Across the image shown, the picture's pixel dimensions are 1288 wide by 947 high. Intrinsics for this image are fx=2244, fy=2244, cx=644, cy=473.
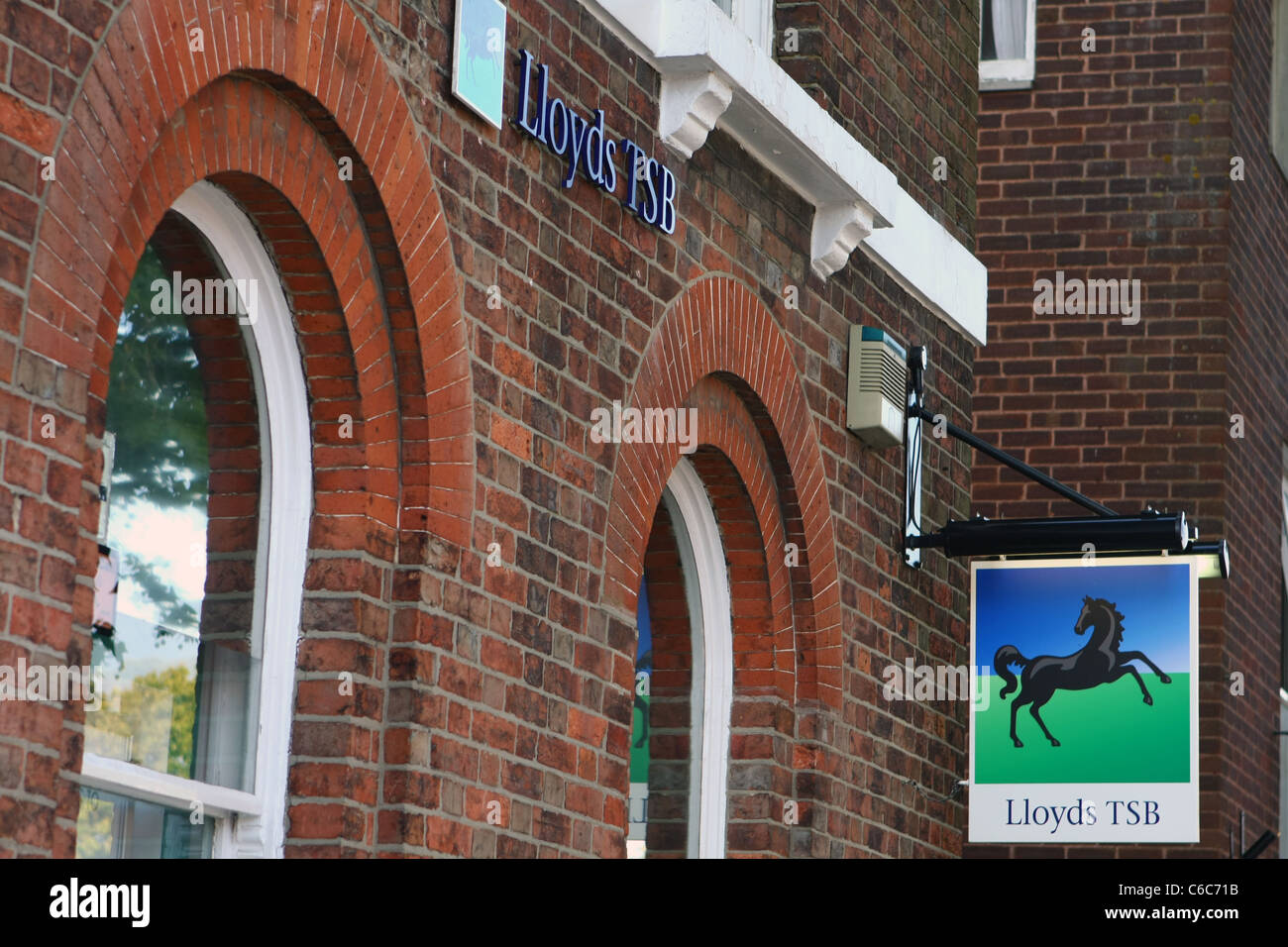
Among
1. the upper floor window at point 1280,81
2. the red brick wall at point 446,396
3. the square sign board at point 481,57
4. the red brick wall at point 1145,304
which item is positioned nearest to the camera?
the red brick wall at point 446,396

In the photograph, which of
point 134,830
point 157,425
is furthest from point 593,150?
point 134,830

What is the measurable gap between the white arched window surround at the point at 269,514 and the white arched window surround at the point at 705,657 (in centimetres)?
241

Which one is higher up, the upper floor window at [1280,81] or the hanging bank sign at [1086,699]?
the upper floor window at [1280,81]

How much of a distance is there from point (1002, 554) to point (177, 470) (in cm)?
454

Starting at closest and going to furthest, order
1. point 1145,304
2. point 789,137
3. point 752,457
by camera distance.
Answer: point 789,137
point 752,457
point 1145,304

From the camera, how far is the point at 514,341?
637 cm

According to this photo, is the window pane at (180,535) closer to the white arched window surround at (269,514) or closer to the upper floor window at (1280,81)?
the white arched window surround at (269,514)

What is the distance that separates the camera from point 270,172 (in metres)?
5.48

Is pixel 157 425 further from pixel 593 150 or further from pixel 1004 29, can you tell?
pixel 1004 29

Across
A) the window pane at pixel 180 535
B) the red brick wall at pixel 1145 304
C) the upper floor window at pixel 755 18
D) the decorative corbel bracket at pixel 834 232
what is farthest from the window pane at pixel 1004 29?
the window pane at pixel 180 535

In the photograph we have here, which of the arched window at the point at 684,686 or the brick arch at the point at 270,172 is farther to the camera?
the arched window at the point at 684,686

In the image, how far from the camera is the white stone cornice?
24.2ft

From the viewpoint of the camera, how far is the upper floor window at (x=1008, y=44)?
555 inches

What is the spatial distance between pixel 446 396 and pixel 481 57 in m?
0.99
